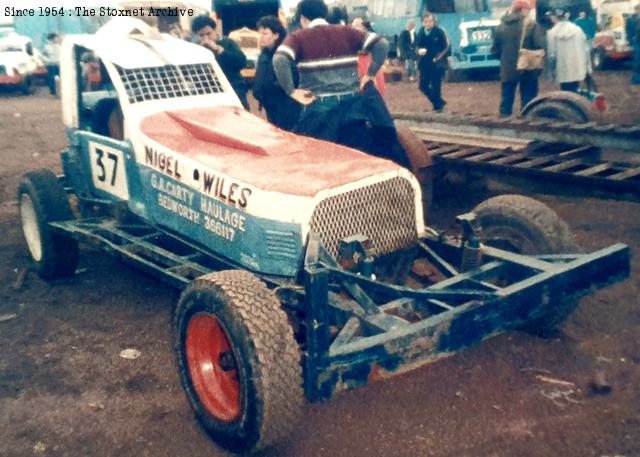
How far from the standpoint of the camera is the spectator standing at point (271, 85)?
721 centimetres

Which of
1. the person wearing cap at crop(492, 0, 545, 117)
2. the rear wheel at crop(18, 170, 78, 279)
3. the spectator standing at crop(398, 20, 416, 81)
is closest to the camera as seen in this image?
the rear wheel at crop(18, 170, 78, 279)

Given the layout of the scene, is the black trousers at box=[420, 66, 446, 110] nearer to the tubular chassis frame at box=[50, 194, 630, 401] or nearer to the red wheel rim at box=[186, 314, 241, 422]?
the tubular chassis frame at box=[50, 194, 630, 401]

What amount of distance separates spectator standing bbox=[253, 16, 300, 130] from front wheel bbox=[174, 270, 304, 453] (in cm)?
405

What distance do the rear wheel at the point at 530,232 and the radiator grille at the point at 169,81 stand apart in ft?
7.75

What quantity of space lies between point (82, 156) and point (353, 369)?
348 centimetres

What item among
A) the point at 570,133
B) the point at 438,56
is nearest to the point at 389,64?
the point at 438,56

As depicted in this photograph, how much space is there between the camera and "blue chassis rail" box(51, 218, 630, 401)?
299 cm

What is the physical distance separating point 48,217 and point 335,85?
2550 mm

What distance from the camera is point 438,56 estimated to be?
485 inches

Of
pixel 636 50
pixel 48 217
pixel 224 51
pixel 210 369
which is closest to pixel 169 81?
pixel 48 217

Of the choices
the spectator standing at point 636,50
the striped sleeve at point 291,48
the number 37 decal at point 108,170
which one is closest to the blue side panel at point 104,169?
the number 37 decal at point 108,170

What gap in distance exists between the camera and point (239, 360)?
306 cm

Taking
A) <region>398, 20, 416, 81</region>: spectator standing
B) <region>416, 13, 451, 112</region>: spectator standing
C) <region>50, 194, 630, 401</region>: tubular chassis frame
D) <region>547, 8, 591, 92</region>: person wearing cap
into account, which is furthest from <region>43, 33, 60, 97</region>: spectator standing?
<region>50, 194, 630, 401</region>: tubular chassis frame

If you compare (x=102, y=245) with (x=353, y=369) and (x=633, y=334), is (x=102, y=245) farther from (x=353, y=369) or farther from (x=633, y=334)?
(x=633, y=334)
